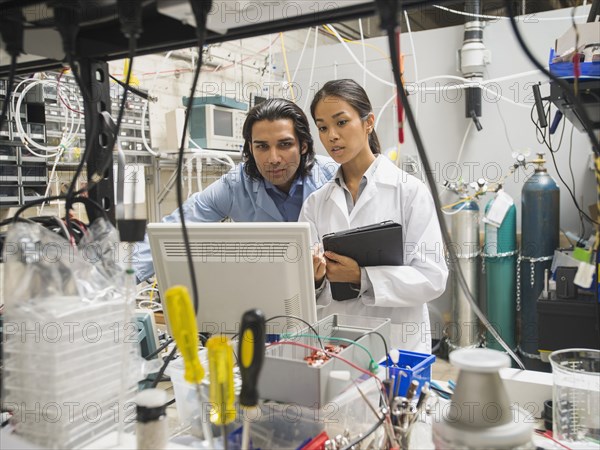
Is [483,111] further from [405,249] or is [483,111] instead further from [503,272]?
[405,249]

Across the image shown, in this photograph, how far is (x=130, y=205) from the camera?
0.62 metres

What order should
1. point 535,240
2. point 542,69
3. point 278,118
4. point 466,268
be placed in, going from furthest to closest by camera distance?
1. point 466,268
2. point 535,240
3. point 278,118
4. point 542,69

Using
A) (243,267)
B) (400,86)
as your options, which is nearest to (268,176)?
(243,267)

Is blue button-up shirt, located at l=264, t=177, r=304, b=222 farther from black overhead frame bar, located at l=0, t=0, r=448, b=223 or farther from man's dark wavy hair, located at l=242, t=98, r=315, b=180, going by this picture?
black overhead frame bar, located at l=0, t=0, r=448, b=223

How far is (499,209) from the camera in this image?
2766 mm

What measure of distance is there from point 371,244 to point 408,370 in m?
0.57

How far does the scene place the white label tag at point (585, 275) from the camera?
0.56 metres

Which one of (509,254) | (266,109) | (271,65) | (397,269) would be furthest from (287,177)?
(271,65)

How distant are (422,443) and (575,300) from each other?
160 centimetres

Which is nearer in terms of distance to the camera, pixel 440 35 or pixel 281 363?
pixel 281 363

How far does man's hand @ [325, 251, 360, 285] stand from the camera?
1.36m

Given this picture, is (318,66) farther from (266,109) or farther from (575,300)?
(575,300)

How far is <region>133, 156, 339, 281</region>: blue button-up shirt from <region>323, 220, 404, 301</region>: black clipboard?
0.57 metres

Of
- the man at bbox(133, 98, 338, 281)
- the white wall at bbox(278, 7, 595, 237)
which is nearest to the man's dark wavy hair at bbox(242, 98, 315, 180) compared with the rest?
the man at bbox(133, 98, 338, 281)
